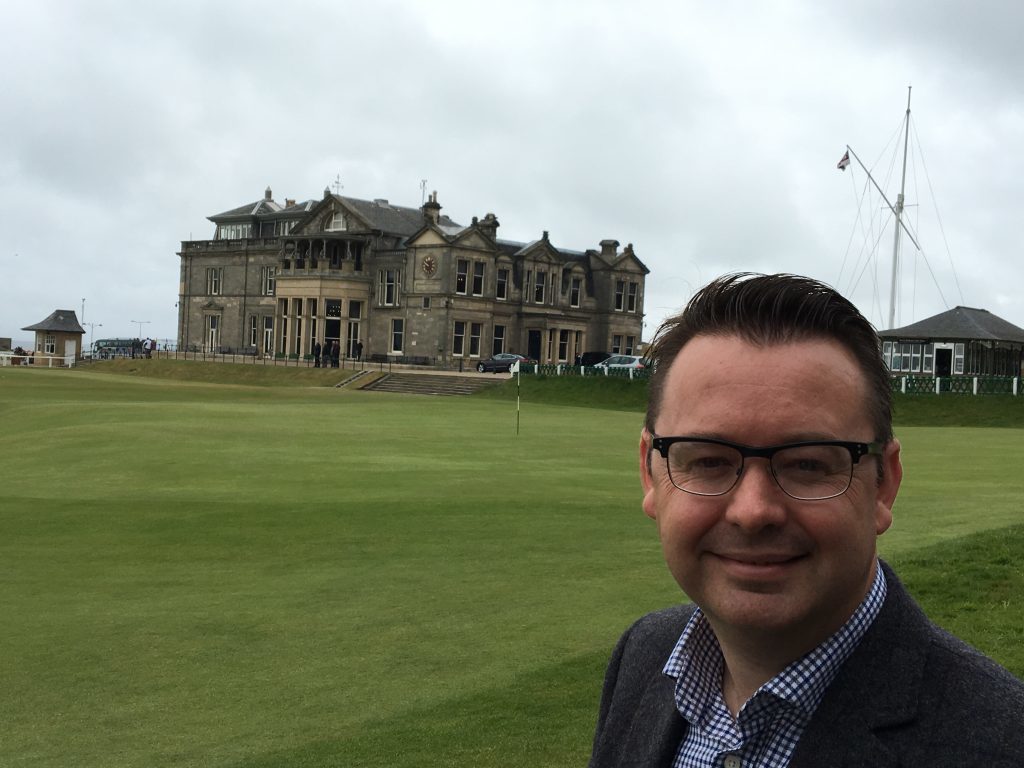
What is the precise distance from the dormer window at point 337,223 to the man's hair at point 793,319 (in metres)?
79.5

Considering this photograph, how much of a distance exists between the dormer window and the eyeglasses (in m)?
79.6

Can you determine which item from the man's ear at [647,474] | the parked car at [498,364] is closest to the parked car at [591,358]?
the parked car at [498,364]

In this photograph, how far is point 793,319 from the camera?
2562mm

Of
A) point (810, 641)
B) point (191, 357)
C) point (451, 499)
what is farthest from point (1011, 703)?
point (191, 357)

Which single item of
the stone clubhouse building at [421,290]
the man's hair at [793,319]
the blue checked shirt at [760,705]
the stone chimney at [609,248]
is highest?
the stone chimney at [609,248]

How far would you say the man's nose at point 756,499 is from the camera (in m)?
2.42

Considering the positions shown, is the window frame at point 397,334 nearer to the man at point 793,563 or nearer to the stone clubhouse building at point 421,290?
the stone clubhouse building at point 421,290

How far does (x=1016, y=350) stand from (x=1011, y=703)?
66.1 m

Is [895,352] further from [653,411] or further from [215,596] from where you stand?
[653,411]

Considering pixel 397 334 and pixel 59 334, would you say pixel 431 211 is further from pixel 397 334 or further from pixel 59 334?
pixel 59 334

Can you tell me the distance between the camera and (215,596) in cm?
1154

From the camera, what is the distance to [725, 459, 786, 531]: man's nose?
242cm

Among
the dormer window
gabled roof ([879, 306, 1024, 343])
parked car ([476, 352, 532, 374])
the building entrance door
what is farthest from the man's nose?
the dormer window

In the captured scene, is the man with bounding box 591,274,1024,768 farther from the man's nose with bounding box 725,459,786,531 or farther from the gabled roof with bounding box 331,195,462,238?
the gabled roof with bounding box 331,195,462,238
